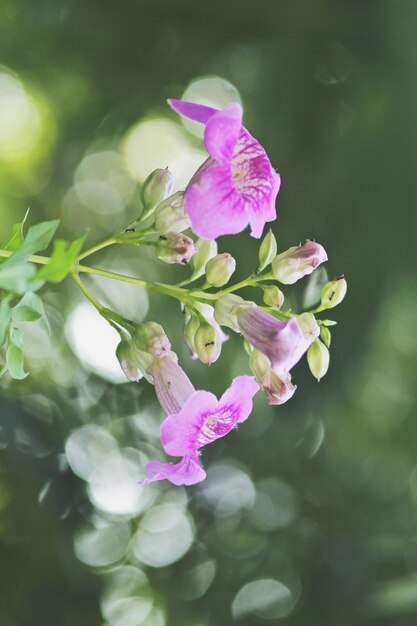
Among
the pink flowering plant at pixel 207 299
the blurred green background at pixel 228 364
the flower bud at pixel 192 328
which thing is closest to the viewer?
the pink flowering plant at pixel 207 299

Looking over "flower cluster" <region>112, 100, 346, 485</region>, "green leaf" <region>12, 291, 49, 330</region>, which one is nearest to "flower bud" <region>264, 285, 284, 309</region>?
"flower cluster" <region>112, 100, 346, 485</region>

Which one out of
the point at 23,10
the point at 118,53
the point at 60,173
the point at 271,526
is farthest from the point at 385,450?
the point at 23,10

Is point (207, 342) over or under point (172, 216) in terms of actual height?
under

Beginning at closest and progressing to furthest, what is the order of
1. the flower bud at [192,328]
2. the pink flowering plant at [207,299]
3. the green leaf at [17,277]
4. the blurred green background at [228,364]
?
the green leaf at [17,277], the pink flowering plant at [207,299], the flower bud at [192,328], the blurred green background at [228,364]

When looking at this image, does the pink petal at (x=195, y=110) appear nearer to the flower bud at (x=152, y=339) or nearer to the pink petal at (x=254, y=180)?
the pink petal at (x=254, y=180)

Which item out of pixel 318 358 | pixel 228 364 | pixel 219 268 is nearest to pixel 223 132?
pixel 219 268

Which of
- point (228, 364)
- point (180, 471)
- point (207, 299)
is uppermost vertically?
point (207, 299)

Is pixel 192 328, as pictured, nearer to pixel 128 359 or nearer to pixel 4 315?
pixel 128 359

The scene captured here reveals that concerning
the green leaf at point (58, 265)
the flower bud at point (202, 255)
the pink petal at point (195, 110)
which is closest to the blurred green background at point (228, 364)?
the flower bud at point (202, 255)
